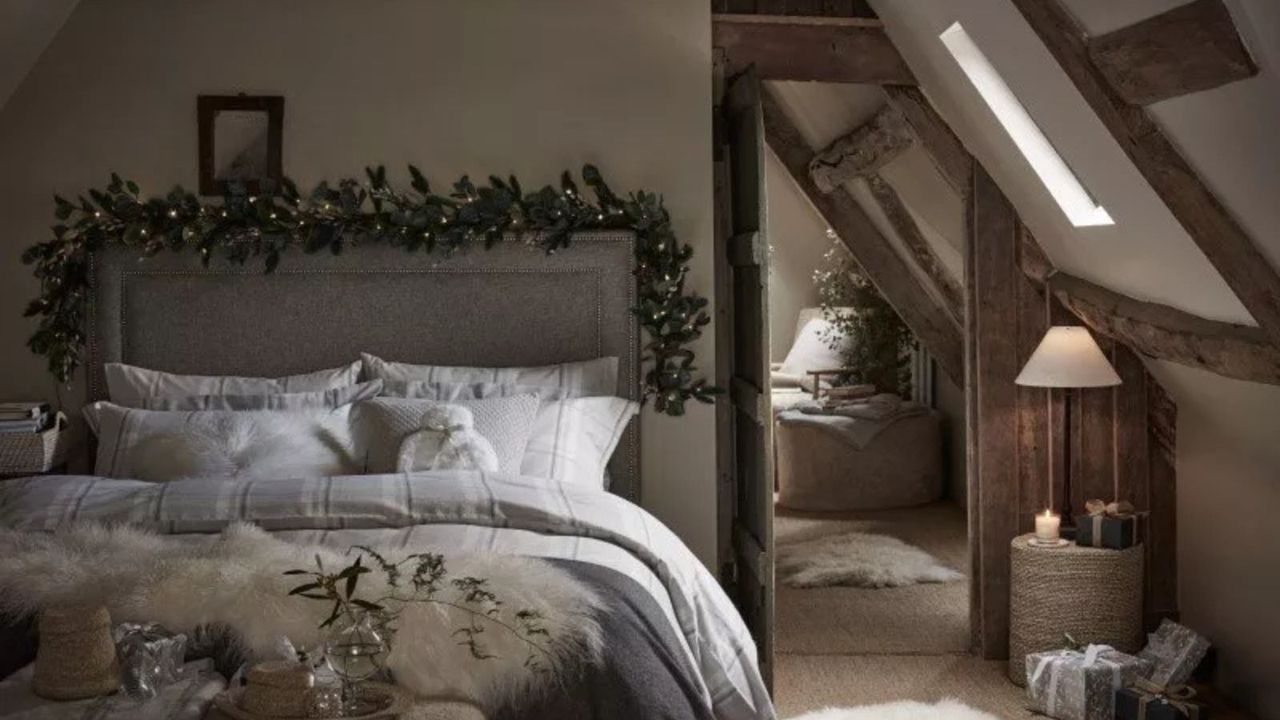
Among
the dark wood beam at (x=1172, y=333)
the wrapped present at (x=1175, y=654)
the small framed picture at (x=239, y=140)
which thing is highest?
the small framed picture at (x=239, y=140)

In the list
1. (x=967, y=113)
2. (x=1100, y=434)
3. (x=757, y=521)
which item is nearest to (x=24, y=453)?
(x=757, y=521)

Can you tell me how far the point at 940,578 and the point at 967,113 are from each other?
2.04 metres

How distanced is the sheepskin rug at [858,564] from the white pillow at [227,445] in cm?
224

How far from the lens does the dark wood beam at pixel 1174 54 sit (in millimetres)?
2832

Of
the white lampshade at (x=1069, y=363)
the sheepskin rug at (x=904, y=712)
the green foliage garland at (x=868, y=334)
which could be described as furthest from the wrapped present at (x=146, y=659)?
the green foliage garland at (x=868, y=334)

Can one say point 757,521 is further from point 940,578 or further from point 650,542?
point 940,578

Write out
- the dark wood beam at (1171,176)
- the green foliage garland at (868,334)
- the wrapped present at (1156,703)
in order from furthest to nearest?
the green foliage garland at (868,334), the wrapped present at (1156,703), the dark wood beam at (1171,176)

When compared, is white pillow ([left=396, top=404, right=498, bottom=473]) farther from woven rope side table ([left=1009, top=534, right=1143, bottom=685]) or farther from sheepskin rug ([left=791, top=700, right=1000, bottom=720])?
woven rope side table ([left=1009, top=534, right=1143, bottom=685])

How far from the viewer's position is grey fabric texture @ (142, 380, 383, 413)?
4.45 metres

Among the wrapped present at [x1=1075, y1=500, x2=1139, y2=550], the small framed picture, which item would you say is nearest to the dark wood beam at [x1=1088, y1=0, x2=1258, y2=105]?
the wrapped present at [x1=1075, y1=500, x2=1139, y2=550]

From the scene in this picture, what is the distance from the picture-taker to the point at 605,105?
190 inches

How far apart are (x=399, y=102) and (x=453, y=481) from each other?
1526mm

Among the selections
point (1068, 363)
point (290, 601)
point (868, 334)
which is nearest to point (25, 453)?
point (290, 601)

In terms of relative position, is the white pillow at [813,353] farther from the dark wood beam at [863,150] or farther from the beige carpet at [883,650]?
the dark wood beam at [863,150]
